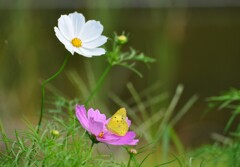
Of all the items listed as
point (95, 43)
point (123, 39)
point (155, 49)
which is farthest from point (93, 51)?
point (155, 49)

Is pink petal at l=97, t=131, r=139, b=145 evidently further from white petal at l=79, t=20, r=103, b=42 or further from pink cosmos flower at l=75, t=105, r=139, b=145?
white petal at l=79, t=20, r=103, b=42

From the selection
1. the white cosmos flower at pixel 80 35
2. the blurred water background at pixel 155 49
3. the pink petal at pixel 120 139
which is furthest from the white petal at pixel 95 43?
the blurred water background at pixel 155 49

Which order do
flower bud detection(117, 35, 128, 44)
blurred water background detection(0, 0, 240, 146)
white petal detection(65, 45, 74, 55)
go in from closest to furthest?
white petal detection(65, 45, 74, 55), flower bud detection(117, 35, 128, 44), blurred water background detection(0, 0, 240, 146)

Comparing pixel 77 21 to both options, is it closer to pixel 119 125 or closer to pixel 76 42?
pixel 76 42

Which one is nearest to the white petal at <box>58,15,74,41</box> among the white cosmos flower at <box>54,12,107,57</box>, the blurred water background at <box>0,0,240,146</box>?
the white cosmos flower at <box>54,12,107,57</box>

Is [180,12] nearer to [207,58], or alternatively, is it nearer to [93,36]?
[207,58]
